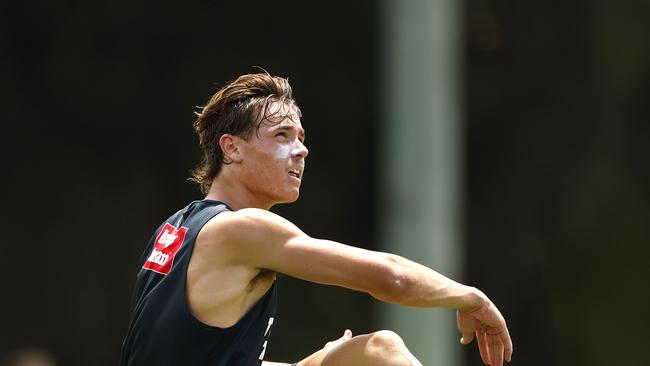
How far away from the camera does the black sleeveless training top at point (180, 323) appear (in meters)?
4.89

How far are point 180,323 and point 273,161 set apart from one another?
2.65ft

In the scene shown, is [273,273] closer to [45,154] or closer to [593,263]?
[45,154]

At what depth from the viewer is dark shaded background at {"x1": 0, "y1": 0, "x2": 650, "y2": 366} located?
12.4 metres

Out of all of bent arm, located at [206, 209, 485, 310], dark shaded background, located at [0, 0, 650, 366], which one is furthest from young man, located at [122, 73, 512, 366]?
dark shaded background, located at [0, 0, 650, 366]

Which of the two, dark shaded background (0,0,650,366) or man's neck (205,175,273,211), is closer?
man's neck (205,175,273,211)

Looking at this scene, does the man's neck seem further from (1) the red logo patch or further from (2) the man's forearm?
(2) the man's forearm

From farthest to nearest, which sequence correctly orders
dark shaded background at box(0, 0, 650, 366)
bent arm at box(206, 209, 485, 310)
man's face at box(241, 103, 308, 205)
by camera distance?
dark shaded background at box(0, 0, 650, 366), man's face at box(241, 103, 308, 205), bent arm at box(206, 209, 485, 310)

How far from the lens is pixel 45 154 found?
12.5 metres

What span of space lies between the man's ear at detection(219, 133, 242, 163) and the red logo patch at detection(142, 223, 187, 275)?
1.25 ft

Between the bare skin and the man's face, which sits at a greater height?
the man's face

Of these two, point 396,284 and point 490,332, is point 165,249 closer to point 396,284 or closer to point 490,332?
point 396,284

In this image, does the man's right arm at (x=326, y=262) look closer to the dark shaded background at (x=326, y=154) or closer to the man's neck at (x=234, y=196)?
the man's neck at (x=234, y=196)

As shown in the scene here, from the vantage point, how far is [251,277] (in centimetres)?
494

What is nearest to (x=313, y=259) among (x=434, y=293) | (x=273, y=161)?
(x=434, y=293)
